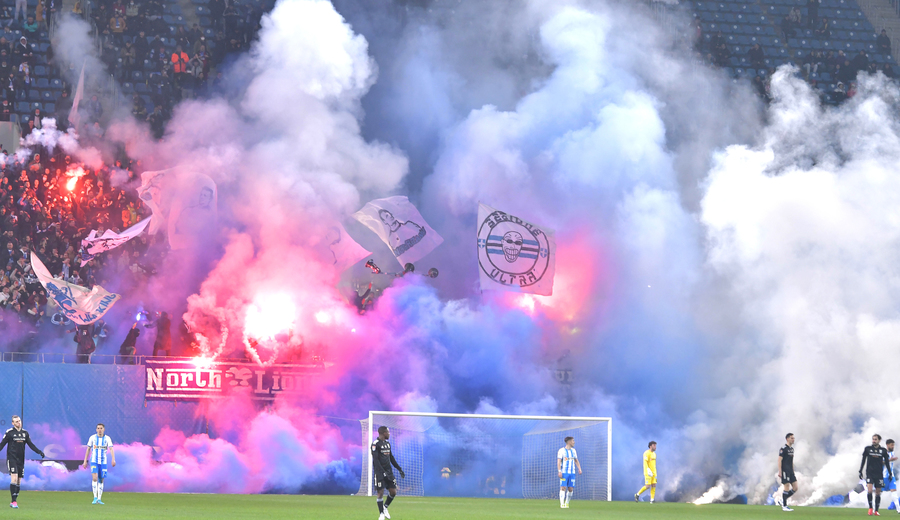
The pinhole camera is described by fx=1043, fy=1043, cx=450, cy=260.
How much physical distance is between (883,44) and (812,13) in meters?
2.59

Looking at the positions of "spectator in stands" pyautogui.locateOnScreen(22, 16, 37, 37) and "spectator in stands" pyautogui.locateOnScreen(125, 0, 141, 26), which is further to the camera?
"spectator in stands" pyautogui.locateOnScreen(125, 0, 141, 26)

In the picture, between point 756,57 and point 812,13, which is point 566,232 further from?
point 812,13

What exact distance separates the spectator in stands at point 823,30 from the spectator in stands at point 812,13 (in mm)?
209

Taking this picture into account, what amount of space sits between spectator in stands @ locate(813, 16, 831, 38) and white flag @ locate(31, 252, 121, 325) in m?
25.4

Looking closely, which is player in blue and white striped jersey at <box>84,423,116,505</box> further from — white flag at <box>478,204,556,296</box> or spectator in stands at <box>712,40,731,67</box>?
spectator in stands at <box>712,40,731,67</box>

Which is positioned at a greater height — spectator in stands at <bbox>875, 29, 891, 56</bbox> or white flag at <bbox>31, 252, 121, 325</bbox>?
spectator in stands at <bbox>875, 29, 891, 56</bbox>

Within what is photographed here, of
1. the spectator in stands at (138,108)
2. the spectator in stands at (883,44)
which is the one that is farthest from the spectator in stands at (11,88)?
the spectator in stands at (883,44)

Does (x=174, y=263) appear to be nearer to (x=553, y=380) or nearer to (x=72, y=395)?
(x=72, y=395)

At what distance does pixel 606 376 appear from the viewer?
27453 mm

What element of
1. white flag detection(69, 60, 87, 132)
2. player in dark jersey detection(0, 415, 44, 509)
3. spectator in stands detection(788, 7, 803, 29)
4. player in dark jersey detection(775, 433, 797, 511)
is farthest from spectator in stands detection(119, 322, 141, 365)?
spectator in stands detection(788, 7, 803, 29)

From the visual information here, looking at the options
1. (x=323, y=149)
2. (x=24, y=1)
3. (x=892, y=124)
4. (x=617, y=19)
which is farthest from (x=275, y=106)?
(x=892, y=124)

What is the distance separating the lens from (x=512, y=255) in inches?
1078

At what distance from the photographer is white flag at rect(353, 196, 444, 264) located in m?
27.4

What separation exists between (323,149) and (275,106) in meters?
1.68
